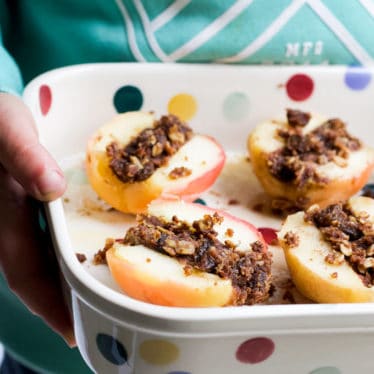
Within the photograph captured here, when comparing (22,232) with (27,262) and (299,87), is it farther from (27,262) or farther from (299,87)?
(299,87)

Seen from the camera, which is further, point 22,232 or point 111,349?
point 22,232

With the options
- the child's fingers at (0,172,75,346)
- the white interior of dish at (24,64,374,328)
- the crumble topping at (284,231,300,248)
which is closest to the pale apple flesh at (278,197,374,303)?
the crumble topping at (284,231,300,248)

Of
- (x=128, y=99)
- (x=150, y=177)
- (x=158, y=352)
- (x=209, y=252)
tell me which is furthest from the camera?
(x=128, y=99)

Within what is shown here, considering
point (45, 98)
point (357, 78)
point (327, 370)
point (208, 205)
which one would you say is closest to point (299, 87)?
point (357, 78)

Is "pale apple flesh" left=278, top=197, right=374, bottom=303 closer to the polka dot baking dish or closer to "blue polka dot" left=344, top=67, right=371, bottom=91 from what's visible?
the polka dot baking dish

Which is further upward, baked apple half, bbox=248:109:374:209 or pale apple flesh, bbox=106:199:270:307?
pale apple flesh, bbox=106:199:270:307

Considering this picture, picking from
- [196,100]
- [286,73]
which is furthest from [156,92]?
[286,73]
